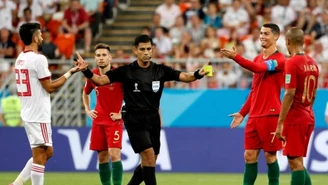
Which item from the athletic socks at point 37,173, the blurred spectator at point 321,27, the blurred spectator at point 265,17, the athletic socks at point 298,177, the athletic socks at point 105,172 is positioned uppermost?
the blurred spectator at point 265,17

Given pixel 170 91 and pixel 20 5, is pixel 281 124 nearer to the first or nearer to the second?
pixel 170 91

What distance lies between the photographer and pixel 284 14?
24297 millimetres

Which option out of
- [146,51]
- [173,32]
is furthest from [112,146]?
[173,32]

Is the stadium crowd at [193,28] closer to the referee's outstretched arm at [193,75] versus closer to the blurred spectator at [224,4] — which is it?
the blurred spectator at [224,4]

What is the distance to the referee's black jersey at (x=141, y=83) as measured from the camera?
13.6 m

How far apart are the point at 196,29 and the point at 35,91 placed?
1178 centimetres

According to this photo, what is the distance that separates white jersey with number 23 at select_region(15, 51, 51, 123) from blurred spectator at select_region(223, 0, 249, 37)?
37.8ft

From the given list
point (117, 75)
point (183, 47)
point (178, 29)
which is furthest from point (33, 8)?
point (117, 75)

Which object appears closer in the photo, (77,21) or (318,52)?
(318,52)

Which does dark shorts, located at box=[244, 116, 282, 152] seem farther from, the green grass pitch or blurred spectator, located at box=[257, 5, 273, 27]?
blurred spectator, located at box=[257, 5, 273, 27]

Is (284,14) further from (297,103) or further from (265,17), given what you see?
(297,103)

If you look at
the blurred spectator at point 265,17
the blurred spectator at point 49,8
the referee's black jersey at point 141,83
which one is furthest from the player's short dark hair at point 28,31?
the blurred spectator at point 49,8

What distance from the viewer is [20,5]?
2677 centimetres

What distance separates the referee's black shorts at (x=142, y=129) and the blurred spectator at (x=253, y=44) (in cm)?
930
